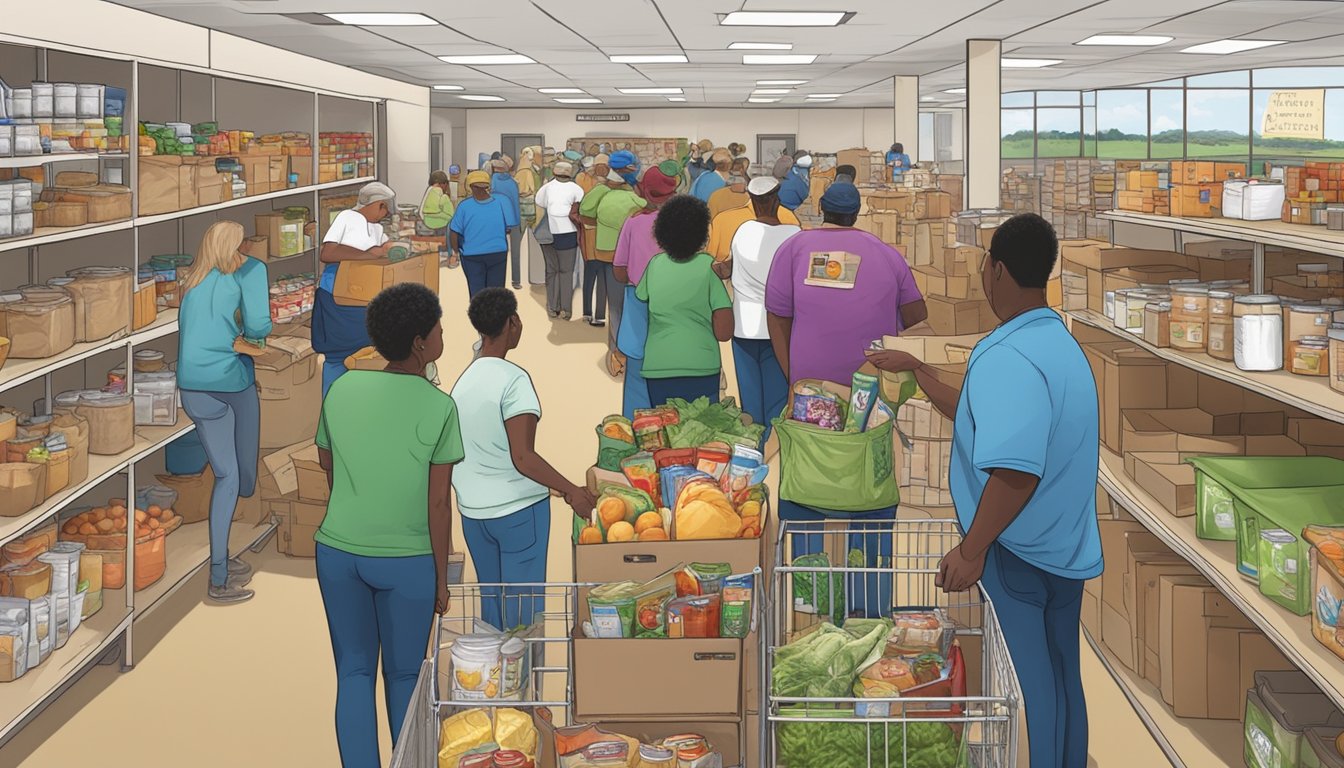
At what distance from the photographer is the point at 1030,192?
18.2m

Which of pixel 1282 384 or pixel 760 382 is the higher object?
pixel 1282 384

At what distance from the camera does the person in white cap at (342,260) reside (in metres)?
6.86

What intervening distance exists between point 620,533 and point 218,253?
3031 mm

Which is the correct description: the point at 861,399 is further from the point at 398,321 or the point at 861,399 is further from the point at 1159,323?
the point at 398,321

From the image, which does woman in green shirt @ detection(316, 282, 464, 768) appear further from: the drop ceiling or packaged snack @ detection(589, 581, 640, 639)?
the drop ceiling

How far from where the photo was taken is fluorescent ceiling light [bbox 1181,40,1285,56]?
11.6 metres

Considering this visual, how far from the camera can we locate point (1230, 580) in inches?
145

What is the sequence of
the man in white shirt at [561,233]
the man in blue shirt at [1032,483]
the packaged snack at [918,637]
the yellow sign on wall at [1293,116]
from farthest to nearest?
1. the man in white shirt at [561,233]
2. the yellow sign on wall at [1293,116]
3. the man in blue shirt at [1032,483]
4. the packaged snack at [918,637]

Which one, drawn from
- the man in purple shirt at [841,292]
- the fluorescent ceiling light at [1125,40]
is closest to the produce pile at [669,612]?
the man in purple shirt at [841,292]

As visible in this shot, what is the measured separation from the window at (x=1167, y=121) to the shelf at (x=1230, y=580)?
2001 centimetres

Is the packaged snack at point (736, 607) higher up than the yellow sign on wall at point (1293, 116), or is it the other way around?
the yellow sign on wall at point (1293, 116)

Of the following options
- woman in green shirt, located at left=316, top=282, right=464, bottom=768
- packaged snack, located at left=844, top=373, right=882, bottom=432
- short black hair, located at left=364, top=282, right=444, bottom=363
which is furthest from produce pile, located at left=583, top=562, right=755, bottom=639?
packaged snack, located at left=844, top=373, right=882, bottom=432

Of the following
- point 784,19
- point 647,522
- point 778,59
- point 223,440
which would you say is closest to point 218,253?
point 223,440

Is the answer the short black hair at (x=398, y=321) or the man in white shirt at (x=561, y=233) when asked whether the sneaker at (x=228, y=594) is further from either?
the man in white shirt at (x=561, y=233)
